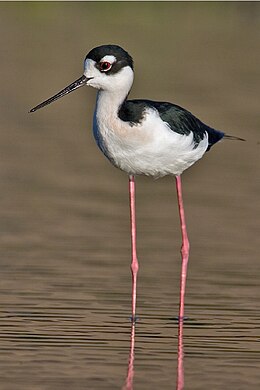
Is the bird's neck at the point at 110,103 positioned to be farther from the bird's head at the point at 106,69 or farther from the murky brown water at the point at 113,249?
the murky brown water at the point at 113,249

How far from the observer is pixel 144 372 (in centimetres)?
773

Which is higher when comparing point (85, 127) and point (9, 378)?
point (9, 378)

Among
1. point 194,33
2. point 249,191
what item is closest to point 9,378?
point 249,191

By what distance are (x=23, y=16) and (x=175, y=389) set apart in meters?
22.4

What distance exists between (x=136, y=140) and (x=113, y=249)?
67.1 inches

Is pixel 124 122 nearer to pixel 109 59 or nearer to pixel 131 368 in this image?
pixel 109 59

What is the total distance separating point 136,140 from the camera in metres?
9.23

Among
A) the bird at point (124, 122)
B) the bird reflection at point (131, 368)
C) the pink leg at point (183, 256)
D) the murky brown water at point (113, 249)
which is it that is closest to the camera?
the bird reflection at point (131, 368)

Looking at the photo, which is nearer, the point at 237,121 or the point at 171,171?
the point at 171,171

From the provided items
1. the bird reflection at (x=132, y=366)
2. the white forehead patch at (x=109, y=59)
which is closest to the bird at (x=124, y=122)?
the white forehead patch at (x=109, y=59)

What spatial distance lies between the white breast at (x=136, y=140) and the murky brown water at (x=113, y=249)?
32.6 inches

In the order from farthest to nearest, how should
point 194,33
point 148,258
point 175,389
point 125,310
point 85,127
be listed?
point 194,33 → point 85,127 → point 148,258 → point 125,310 → point 175,389

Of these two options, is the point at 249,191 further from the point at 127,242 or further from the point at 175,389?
the point at 175,389

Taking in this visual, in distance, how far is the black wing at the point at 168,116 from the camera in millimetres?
9250
